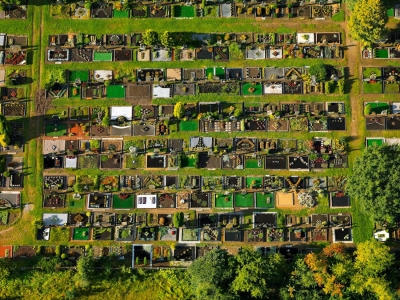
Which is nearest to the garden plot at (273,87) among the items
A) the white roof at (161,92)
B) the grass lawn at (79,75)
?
the white roof at (161,92)

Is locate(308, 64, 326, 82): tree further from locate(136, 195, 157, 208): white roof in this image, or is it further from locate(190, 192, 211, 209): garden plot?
locate(136, 195, 157, 208): white roof

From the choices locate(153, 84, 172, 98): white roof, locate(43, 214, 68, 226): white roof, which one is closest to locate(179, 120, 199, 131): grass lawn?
locate(153, 84, 172, 98): white roof

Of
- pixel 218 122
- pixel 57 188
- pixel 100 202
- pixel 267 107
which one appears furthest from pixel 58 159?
pixel 267 107

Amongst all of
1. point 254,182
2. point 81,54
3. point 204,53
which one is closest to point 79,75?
point 81,54

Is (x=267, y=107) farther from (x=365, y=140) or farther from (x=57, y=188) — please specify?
(x=57, y=188)

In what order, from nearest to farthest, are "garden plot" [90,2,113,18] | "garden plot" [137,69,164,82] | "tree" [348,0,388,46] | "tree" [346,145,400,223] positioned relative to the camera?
"tree" [346,145,400,223] < "tree" [348,0,388,46] < "garden plot" [137,69,164,82] < "garden plot" [90,2,113,18]

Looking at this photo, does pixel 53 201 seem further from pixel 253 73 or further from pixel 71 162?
pixel 253 73
